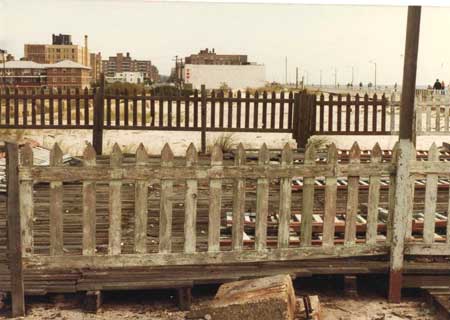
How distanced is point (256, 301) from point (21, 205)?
1669 mm

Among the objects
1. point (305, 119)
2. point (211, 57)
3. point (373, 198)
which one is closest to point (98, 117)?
point (305, 119)

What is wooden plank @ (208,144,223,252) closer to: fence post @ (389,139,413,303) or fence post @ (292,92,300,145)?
fence post @ (389,139,413,303)

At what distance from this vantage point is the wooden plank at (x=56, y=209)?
13.2 feet

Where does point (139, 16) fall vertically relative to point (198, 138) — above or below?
above

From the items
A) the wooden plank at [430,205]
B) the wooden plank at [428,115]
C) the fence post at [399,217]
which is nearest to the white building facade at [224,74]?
the wooden plank at [428,115]

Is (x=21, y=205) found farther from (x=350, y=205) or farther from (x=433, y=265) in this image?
(x=433, y=265)

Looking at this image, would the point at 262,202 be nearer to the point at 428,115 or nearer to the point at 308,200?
the point at 308,200

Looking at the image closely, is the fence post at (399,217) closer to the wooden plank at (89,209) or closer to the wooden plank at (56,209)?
the wooden plank at (89,209)

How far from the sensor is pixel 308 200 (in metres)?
4.32

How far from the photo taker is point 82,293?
171 inches

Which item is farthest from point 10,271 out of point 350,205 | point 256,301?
point 350,205

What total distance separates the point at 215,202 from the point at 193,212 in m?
0.17

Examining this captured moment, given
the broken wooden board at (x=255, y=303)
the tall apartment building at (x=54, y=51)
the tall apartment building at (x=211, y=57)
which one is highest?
the tall apartment building at (x=211, y=57)

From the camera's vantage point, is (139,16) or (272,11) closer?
(272,11)
